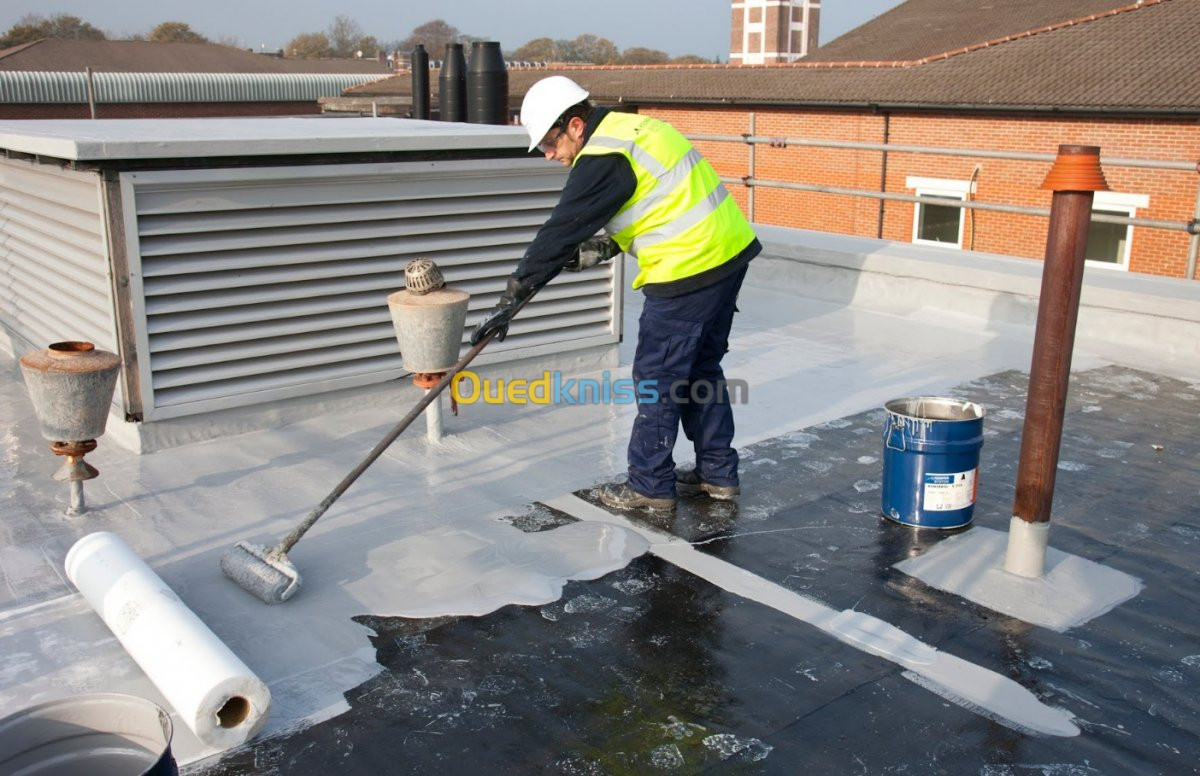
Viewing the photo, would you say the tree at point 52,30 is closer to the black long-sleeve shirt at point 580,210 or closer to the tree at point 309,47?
the tree at point 309,47

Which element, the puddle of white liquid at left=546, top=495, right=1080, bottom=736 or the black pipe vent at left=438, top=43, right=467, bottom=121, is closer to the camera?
the puddle of white liquid at left=546, top=495, right=1080, bottom=736

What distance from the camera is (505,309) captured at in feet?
14.0

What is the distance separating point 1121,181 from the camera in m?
21.4

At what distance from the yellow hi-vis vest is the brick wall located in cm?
1816

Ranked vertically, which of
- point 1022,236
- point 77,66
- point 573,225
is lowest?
point 1022,236

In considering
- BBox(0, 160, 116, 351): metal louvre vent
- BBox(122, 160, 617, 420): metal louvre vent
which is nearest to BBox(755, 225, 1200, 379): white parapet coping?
BBox(122, 160, 617, 420): metal louvre vent

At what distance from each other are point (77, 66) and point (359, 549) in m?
44.7

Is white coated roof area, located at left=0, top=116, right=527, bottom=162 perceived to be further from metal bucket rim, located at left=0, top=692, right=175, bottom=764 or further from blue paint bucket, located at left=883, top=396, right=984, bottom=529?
metal bucket rim, located at left=0, top=692, right=175, bottom=764

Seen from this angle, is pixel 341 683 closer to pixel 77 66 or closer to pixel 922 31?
pixel 922 31

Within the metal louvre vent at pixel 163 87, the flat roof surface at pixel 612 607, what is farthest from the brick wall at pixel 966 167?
the flat roof surface at pixel 612 607

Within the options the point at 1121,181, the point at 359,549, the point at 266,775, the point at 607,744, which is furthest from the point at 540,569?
the point at 1121,181

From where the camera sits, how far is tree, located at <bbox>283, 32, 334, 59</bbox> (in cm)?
8580

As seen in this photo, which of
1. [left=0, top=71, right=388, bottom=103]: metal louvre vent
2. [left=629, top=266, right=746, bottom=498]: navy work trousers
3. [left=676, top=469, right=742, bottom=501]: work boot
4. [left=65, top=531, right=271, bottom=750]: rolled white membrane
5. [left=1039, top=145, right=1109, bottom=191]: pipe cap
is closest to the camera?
[left=65, top=531, right=271, bottom=750]: rolled white membrane

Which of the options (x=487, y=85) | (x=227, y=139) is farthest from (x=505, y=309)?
(x=487, y=85)
